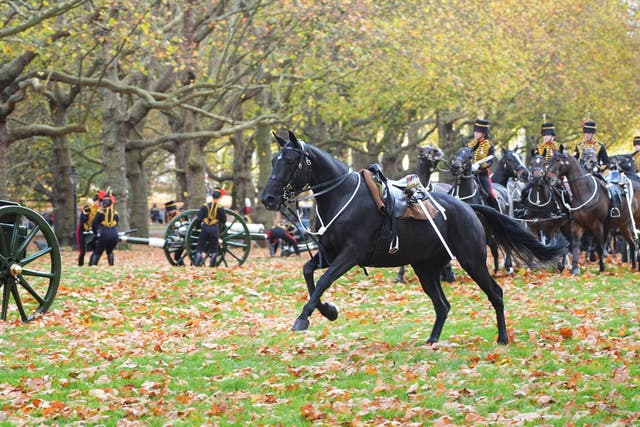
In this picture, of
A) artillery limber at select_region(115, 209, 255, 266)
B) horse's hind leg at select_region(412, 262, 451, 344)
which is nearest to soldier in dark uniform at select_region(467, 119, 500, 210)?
artillery limber at select_region(115, 209, 255, 266)

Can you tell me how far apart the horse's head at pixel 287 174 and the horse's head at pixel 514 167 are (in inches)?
431

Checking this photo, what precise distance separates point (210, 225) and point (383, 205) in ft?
38.9

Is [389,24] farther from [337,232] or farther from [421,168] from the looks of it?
[337,232]

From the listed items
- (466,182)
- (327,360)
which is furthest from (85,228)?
(327,360)

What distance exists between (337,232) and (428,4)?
80.3ft

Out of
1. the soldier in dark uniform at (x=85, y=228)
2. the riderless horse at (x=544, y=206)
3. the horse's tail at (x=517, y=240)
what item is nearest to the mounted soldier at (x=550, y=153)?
the riderless horse at (x=544, y=206)

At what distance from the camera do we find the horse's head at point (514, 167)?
21.0m

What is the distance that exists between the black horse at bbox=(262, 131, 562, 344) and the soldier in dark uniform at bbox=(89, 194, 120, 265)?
13.8 metres

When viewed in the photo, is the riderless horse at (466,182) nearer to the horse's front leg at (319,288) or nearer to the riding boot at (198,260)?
the riding boot at (198,260)

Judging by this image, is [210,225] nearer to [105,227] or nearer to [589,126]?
[105,227]

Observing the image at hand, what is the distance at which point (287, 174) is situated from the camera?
34.9 feet

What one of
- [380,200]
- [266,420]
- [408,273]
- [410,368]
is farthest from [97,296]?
[266,420]

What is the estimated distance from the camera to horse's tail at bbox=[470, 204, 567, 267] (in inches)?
463

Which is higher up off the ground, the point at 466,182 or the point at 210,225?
the point at 466,182
